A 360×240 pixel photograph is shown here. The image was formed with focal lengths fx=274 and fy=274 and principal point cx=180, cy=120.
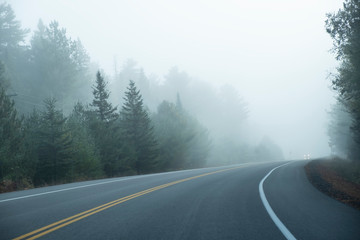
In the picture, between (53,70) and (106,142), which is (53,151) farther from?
(53,70)

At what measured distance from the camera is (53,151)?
21922 millimetres

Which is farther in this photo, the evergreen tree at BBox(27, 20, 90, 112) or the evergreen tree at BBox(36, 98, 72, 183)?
the evergreen tree at BBox(27, 20, 90, 112)

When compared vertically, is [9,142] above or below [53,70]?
below

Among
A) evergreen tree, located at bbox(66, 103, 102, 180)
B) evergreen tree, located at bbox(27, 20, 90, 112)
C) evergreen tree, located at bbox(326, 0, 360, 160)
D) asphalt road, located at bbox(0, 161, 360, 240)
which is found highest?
evergreen tree, located at bbox(27, 20, 90, 112)

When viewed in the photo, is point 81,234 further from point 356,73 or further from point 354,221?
point 356,73

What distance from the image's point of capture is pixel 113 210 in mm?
7277

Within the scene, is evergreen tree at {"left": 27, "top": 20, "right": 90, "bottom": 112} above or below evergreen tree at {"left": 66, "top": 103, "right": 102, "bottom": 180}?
above

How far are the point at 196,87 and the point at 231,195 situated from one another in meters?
65.3

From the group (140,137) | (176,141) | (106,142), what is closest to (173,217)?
(106,142)

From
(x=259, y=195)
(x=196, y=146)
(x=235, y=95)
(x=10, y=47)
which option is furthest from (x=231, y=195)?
(x=235, y=95)

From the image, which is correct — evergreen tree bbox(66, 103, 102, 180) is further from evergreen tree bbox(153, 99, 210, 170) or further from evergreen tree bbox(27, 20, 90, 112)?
evergreen tree bbox(27, 20, 90, 112)

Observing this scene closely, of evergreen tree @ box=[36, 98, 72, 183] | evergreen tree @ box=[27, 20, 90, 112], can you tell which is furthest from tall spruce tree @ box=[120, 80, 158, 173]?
evergreen tree @ box=[27, 20, 90, 112]

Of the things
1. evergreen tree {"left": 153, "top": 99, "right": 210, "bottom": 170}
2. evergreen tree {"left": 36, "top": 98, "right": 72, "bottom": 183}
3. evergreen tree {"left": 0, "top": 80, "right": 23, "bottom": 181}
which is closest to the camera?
evergreen tree {"left": 0, "top": 80, "right": 23, "bottom": 181}

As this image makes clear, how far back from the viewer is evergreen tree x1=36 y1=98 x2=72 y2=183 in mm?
21641
